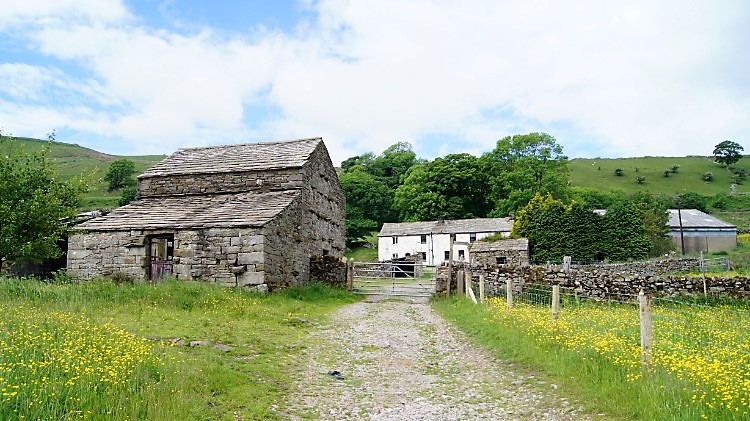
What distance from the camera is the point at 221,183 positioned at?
2358 centimetres

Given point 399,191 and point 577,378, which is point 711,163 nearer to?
point 399,191

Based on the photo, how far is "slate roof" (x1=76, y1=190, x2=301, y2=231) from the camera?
18953 mm

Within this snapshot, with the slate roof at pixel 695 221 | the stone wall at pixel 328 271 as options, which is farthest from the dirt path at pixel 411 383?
the slate roof at pixel 695 221

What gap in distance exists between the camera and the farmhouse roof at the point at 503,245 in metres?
42.4

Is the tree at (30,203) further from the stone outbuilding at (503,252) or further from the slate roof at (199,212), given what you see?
the stone outbuilding at (503,252)

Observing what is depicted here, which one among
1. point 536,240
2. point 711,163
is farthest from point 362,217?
point 711,163

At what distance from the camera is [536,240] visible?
43.0 m

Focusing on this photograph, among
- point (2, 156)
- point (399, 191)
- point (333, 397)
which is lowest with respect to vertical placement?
point (333, 397)

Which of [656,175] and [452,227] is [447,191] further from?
[656,175]

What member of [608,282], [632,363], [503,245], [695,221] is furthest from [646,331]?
[695,221]

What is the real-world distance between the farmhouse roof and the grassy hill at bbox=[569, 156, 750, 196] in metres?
70.6

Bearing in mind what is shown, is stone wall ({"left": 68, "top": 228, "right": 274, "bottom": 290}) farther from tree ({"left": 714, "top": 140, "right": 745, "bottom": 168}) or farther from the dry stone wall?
tree ({"left": 714, "top": 140, "right": 745, "bottom": 168})

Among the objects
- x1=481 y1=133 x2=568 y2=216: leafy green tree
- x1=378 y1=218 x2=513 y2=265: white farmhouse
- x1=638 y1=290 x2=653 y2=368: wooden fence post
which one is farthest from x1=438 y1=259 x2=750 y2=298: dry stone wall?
x1=481 y1=133 x2=568 y2=216: leafy green tree

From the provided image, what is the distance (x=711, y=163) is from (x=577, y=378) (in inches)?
5557
